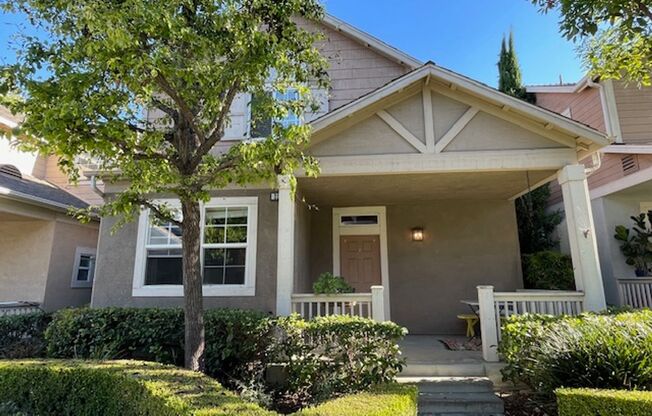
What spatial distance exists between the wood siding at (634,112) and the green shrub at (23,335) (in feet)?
46.4

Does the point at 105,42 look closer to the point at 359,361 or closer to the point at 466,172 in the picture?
the point at 359,361

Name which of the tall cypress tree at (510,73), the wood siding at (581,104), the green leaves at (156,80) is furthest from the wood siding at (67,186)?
the wood siding at (581,104)

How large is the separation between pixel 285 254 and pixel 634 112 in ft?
34.6

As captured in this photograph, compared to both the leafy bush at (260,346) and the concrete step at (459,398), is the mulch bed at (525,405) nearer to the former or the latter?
the concrete step at (459,398)

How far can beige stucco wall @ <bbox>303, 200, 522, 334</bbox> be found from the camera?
899cm

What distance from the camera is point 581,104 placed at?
1153 cm

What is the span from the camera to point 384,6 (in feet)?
35.0

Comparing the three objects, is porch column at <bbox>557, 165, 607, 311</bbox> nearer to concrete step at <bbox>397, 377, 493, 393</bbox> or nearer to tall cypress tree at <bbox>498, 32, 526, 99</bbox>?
concrete step at <bbox>397, 377, 493, 393</bbox>

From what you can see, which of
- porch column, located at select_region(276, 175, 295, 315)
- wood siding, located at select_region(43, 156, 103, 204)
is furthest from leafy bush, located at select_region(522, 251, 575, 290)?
wood siding, located at select_region(43, 156, 103, 204)

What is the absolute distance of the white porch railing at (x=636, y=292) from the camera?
28.9ft

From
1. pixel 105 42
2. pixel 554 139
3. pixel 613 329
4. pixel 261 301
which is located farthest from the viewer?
pixel 261 301

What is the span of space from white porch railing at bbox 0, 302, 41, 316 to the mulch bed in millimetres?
9325

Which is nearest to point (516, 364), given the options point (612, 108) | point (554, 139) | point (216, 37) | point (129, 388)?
point (554, 139)

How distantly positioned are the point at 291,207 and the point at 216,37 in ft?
9.83
